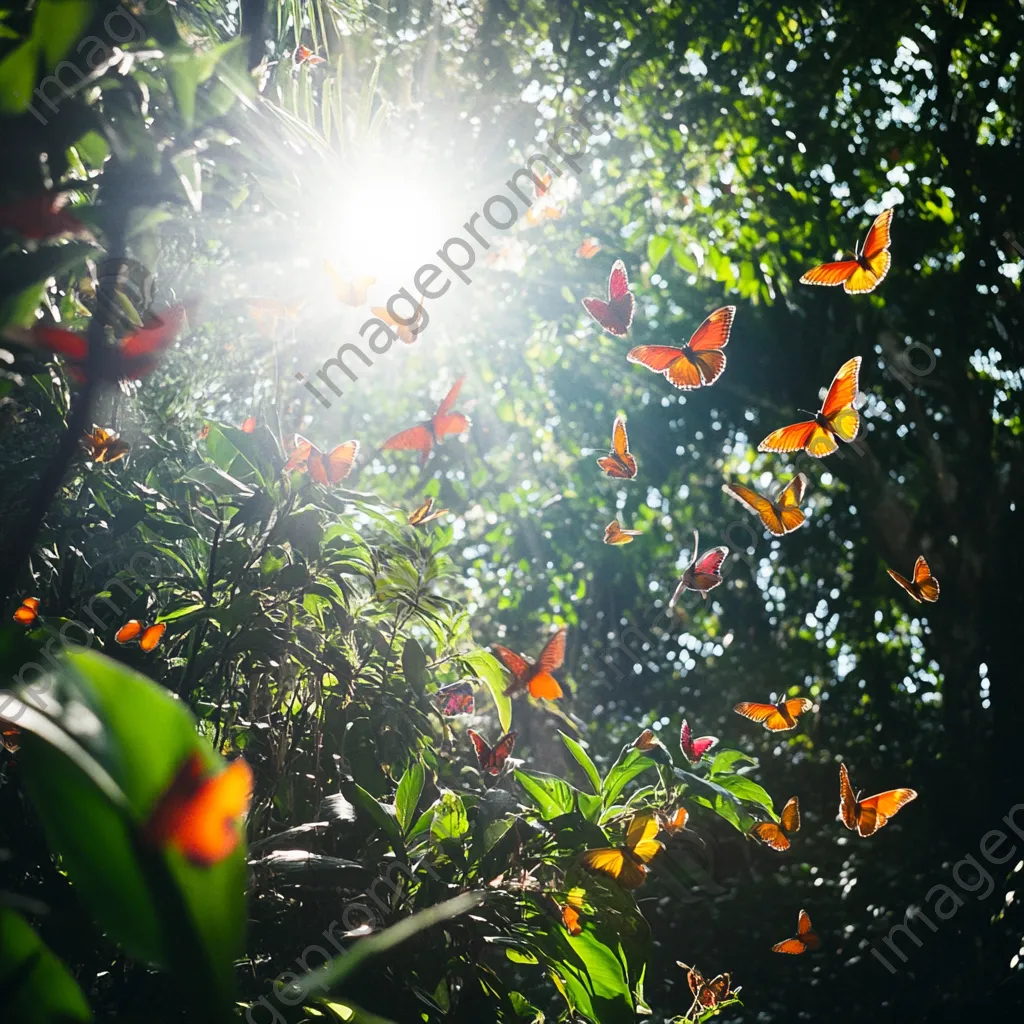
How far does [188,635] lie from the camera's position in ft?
3.45

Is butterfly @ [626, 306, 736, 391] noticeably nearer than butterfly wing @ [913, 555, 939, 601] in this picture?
Yes

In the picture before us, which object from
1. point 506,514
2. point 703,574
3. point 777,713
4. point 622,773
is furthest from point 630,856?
point 506,514

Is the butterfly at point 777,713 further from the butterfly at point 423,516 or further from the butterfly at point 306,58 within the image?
the butterfly at point 306,58

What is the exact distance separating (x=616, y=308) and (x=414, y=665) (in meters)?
0.77

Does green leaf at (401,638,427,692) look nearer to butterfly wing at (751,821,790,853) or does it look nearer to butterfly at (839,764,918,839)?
butterfly wing at (751,821,790,853)

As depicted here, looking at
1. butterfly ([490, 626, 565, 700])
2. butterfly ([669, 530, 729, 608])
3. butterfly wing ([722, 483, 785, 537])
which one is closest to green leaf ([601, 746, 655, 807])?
butterfly ([490, 626, 565, 700])

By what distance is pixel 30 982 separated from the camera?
0.27 m

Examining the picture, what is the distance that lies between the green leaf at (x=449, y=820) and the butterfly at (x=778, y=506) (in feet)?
2.70

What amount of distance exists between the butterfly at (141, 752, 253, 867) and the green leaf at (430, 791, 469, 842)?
27.4 inches

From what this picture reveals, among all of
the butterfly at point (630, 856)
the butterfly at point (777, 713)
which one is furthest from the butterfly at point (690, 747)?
the butterfly at point (777, 713)

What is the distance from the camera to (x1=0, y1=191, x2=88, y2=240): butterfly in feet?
1.38

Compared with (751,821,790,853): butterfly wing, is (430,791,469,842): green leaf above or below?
above

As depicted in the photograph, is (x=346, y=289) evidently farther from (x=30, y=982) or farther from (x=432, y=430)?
(x=30, y=982)

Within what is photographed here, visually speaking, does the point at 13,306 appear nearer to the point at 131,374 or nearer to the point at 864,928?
the point at 131,374
